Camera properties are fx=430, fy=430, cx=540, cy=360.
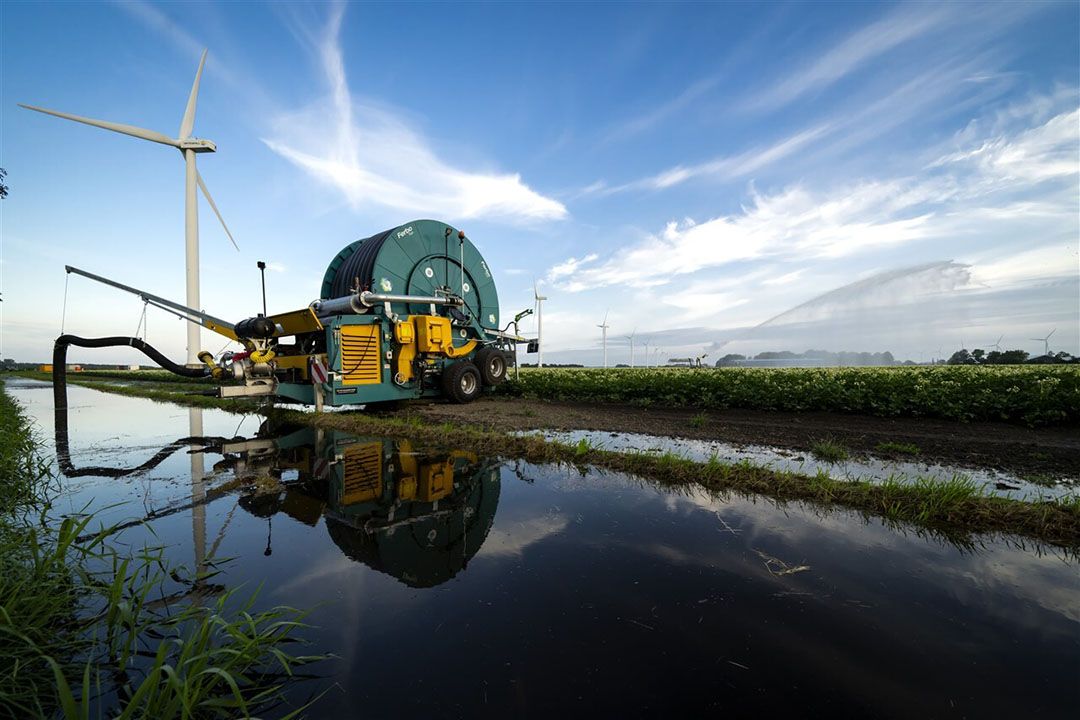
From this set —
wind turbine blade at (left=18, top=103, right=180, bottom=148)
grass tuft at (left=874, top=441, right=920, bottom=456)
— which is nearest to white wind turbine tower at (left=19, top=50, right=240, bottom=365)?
wind turbine blade at (left=18, top=103, right=180, bottom=148)

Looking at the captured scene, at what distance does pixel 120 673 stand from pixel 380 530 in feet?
5.66

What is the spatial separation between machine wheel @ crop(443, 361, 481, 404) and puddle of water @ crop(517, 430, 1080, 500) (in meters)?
4.19

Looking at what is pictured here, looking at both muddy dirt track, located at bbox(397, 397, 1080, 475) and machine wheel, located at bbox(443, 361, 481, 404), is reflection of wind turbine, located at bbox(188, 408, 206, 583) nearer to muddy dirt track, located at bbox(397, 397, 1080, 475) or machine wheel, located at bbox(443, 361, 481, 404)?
muddy dirt track, located at bbox(397, 397, 1080, 475)

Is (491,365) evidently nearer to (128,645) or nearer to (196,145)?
(128,645)

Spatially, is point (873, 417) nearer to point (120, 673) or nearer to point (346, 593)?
point (346, 593)

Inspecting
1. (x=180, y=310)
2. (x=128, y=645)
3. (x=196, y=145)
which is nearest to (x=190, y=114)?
(x=196, y=145)

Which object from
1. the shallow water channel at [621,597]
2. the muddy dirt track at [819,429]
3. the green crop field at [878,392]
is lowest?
the shallow water channel at [621,597]

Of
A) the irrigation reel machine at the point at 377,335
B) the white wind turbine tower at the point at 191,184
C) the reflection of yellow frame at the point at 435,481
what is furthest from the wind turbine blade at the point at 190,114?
the reflection of yellow frame at the point at 435,481

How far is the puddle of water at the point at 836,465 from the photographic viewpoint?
4410 mm

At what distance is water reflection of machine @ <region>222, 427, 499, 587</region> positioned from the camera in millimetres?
3094

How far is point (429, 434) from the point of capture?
702cm

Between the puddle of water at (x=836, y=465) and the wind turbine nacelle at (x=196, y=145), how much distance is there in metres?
24.3

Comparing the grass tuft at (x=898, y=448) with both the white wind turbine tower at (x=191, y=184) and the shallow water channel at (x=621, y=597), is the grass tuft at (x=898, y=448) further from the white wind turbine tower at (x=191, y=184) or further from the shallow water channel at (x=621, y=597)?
the white wind turbine tower at (x=191, y=184)

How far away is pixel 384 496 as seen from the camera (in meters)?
4.28
